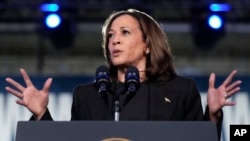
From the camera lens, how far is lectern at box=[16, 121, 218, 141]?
5.02 feet

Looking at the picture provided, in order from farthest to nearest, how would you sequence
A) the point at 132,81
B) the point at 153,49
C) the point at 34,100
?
the point at 153,49 → the point at 34,100 → the point at 132,81

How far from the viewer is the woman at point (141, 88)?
1.91 m

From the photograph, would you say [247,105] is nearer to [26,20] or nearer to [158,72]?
[158,72]

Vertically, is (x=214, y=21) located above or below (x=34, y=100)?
above

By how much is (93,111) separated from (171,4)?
2.73 metres

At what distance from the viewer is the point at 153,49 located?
2.15 m

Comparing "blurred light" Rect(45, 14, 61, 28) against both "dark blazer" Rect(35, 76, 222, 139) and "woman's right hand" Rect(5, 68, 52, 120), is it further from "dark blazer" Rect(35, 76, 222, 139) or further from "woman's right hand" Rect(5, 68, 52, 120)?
"woman's right hand" Rect(5, 68, 52, 120)

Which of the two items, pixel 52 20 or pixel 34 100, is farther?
pixel 52 20

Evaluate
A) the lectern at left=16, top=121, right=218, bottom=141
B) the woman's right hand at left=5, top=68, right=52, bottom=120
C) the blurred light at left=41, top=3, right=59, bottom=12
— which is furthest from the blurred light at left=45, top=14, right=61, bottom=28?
the lectern at left=16, top=121, right=218, bottom=141

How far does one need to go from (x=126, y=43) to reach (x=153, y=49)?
0.46 feet

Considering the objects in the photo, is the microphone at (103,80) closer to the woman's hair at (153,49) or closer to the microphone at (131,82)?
the microphone at (131,82)

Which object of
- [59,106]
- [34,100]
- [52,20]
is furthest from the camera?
[52,20]

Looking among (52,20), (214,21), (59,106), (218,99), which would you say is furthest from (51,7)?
(218,99)

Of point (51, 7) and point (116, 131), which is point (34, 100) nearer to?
point (116, 131)
